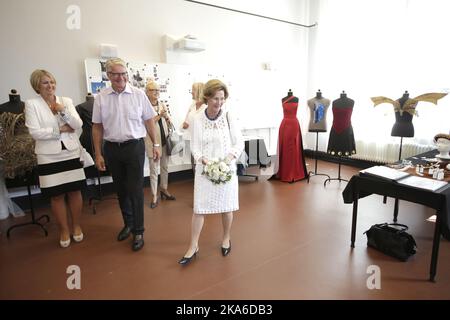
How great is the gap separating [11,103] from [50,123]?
109cm

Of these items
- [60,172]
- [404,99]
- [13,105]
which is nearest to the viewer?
[60,172]

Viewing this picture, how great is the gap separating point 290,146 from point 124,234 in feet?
9.21

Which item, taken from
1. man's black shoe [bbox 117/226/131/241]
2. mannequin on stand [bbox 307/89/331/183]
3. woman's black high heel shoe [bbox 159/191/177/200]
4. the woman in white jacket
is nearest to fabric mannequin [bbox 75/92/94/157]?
the woman in white jacket

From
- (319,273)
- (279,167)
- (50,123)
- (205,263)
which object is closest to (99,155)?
(50,123)

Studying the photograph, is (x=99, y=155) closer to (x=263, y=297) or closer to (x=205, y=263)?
(x=205, y=263)

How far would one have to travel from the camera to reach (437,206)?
2.04m

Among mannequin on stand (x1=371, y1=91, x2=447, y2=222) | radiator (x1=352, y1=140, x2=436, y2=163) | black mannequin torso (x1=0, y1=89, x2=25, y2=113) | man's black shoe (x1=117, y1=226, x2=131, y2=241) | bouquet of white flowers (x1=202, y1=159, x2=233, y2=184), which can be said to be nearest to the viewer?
bouquet of white flowers (x1=202, y1=159, x2=233, y2=184)

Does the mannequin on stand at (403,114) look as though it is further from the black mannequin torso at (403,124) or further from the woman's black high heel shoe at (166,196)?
the woman's black high heel shoe at (166,196)

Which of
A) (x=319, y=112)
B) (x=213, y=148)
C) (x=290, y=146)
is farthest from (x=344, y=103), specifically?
(x=213, y=148)

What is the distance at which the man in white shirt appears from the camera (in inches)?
93.7

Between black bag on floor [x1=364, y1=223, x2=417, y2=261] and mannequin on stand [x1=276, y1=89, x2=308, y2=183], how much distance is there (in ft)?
6.93

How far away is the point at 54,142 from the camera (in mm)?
2486

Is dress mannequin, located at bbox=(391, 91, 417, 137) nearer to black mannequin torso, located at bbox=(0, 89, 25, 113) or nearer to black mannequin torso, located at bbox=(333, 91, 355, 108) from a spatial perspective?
black mannequin torso, located at bbox=(333, 91, 355, 108)

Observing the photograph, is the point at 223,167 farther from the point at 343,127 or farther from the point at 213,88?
the point at 343,127
